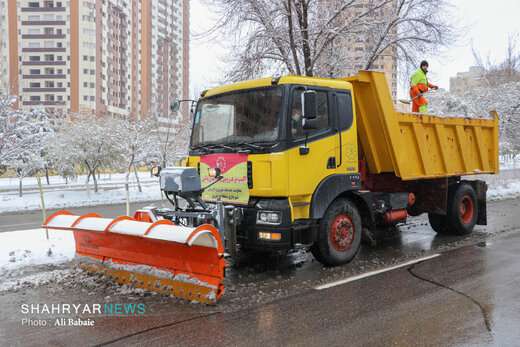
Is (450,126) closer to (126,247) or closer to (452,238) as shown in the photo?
(452,238)

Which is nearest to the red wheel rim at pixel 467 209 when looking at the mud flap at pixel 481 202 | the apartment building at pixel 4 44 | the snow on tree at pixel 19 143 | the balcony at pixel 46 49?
the mud flap at pixel 481 202

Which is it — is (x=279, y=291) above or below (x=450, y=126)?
below

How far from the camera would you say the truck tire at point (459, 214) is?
9.38m

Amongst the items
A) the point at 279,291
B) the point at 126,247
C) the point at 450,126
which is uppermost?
the point at 450,126

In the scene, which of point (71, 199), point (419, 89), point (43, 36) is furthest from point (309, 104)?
point (43, 36)

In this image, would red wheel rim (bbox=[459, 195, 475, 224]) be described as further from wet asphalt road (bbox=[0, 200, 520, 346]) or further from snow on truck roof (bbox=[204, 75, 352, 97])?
snow on truck roof (bbox=[204, 75, 352, 97])

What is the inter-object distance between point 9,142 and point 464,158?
59.3 ft

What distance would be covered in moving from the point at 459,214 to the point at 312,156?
455cm

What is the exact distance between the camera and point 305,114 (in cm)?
607

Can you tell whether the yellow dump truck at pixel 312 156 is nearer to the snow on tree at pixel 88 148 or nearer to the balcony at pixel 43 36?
the snow on tree at pixel 88 148

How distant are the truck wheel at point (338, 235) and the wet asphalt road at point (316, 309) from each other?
18 centimetres

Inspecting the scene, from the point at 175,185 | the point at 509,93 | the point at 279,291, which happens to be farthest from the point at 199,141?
the point at 509,93

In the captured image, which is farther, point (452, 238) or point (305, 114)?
point (452, 238)

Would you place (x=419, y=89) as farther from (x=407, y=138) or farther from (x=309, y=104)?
(x=309, y=104)
